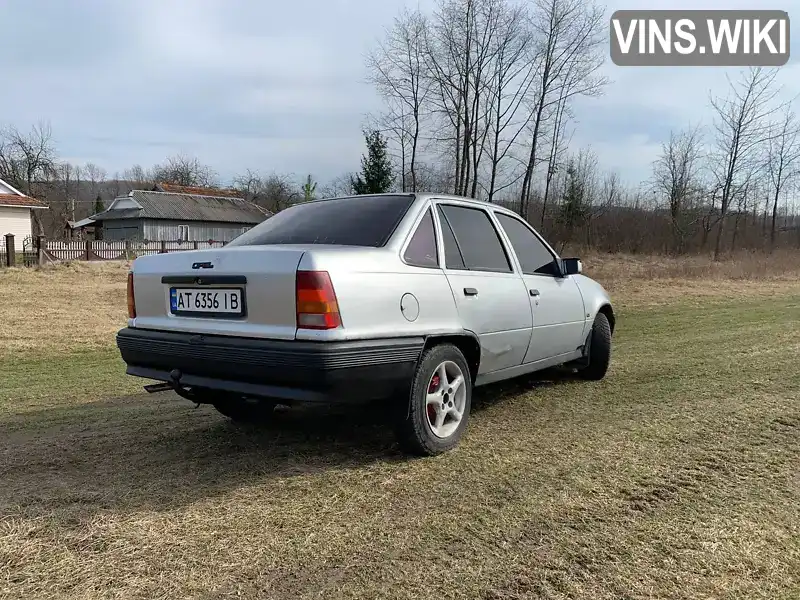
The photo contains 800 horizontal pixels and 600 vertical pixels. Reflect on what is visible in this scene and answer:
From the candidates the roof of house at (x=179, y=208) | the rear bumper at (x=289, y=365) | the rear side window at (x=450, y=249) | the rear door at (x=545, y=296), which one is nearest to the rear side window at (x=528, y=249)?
the rear door at (x=545, y=296)

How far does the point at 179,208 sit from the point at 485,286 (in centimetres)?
5459

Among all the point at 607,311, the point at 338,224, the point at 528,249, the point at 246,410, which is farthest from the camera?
the point at 607,311

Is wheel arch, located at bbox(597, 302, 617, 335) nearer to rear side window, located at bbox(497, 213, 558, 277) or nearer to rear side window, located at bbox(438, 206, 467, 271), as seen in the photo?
rear side window, located at bbox(497, 213, 558, 277)

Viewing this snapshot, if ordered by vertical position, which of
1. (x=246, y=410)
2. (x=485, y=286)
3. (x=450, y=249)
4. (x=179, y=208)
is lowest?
(x=246, y=410)

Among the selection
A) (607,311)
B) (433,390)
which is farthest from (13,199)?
(433,390)

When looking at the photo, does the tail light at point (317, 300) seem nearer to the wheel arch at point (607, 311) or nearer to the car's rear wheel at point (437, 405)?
the car's rear wheel at point (437, 405)

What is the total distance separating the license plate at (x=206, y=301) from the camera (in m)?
3.19

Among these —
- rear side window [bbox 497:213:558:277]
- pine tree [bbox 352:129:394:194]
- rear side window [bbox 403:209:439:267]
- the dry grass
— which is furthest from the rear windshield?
pine tree [bbox 352:129:394:194]

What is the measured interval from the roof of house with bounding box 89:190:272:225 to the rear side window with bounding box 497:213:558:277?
48972 millimetres

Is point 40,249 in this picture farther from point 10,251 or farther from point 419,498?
point 419,498

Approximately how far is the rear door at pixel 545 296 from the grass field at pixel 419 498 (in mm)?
505

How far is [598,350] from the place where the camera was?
5629 millimetres

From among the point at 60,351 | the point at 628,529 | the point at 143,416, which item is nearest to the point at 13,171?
the point at 60,351

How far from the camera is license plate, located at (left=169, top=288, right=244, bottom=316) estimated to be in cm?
319
